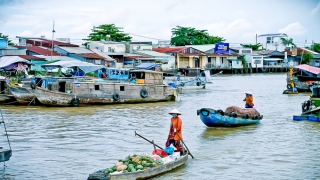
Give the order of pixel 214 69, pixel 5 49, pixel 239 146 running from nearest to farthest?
1. pixel 239 146
2. pixel 5 49
3. pixel 214 69

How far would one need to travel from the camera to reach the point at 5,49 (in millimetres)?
38719

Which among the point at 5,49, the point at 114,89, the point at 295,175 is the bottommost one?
the point at 295,175

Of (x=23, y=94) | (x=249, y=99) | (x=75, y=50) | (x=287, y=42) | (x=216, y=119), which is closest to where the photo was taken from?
(x=216, y=119)

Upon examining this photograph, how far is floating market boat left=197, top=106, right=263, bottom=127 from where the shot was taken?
1695 centimetres

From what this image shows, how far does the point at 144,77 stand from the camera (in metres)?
26.3

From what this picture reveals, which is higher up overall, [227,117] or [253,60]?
[253,60]

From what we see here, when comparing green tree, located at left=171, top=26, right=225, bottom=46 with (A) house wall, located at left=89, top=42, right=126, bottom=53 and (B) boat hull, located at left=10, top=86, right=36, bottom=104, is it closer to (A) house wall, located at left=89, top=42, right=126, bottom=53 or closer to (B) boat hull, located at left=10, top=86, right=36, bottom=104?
(A) house wall, located at left=89, top=42, right=126, bottom=53

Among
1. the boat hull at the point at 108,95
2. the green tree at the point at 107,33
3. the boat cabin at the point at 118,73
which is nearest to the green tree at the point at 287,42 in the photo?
the green tree at the point at 107,33

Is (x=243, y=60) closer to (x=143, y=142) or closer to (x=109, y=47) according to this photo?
(x=109, y=47)

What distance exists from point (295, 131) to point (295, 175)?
239 inches

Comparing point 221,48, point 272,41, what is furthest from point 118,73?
point 272,41

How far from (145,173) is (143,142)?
197 inches

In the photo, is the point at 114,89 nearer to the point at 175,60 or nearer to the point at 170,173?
the point at 170,173

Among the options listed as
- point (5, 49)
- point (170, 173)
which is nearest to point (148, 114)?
point (170, 173)
